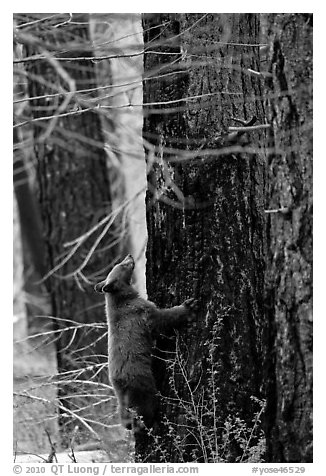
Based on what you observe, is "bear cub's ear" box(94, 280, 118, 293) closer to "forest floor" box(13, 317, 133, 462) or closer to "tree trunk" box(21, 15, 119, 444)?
"forest floor" box(13, 317, 133, 462)

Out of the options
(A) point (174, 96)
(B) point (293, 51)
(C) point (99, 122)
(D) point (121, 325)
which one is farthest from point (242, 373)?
(C) point (99, 122)

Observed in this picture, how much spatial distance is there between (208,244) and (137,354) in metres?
0.93

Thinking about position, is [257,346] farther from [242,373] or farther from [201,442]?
[201,442]

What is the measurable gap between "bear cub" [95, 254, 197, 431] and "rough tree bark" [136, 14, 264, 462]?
0.08 m

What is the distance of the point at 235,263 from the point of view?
5.03m

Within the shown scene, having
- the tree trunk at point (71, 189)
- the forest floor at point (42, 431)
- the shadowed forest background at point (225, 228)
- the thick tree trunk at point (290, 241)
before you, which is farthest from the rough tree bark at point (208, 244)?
the tree trunk at point (71, 189)

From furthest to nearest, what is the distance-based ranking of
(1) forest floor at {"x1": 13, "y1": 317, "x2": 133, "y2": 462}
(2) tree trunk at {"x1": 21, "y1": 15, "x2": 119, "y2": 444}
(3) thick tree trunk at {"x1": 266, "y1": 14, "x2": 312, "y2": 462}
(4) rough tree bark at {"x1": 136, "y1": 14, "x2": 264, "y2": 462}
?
(2) tree trunk at {"x1": 21, "y1": 15, "x2": 119, "y2": 444}, (3) thick tree trunk at {"x1": 266, "y1": 14, "x2": 312, "y2": 462}, (1) forest floor at {"x1": 13, "y1": 317, "x2": 133, "y2": 462}, (4) rough tree bark at {"x1": 136, "y1": 14, "x2": 264, "y2": 462}

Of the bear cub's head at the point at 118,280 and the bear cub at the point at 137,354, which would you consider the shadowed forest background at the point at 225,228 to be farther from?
the bear cub's head at the point at 118,280

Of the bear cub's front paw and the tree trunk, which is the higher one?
the tree trunk

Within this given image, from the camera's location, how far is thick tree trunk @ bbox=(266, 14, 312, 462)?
217 inches

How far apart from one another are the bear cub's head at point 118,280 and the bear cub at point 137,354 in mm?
221

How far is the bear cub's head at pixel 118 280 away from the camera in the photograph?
18.4 ft

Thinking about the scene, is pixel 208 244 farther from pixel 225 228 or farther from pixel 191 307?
pixel 191 307

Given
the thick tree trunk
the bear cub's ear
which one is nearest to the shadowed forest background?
the thick tree trunk
